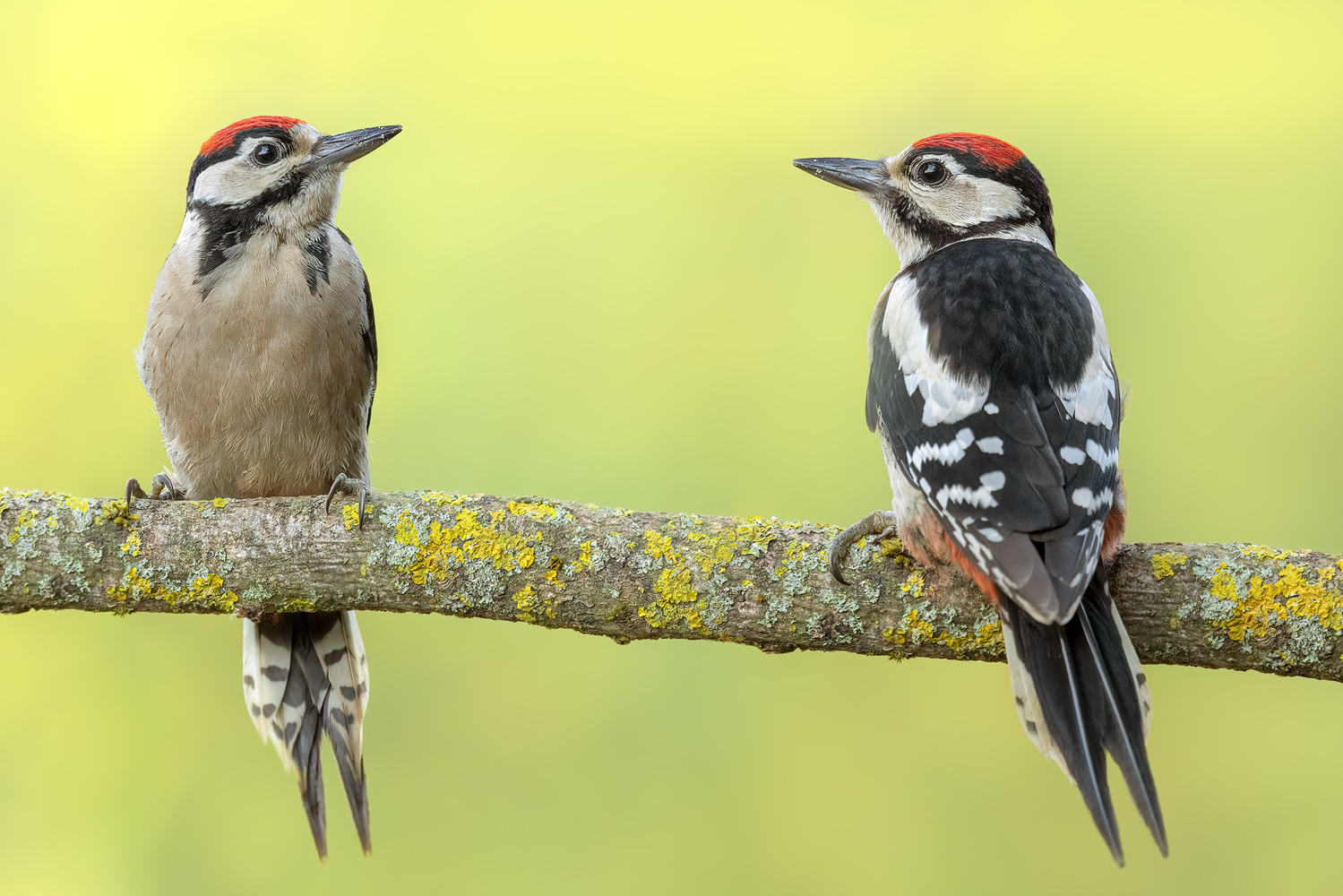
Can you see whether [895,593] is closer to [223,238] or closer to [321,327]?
[321,327]

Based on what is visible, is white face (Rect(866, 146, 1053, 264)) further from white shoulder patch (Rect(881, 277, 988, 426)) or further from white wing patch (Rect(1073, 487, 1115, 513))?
white wing patch (Rect(1073, 487, 1115, 513))

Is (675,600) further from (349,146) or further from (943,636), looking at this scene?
(349,146)

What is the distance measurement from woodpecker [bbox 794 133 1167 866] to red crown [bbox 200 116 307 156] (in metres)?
1.41

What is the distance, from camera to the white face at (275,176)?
2.59m

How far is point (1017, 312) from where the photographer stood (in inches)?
79.7

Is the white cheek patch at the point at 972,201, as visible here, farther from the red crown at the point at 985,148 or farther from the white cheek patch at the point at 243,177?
the white cheek patch at the point at 243,177

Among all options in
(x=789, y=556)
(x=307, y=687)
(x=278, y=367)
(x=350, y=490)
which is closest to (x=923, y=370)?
(x=789, y=556)

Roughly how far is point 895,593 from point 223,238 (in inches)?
65.6

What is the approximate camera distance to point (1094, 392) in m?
1.96

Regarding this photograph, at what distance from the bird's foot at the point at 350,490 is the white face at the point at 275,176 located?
0.76 meters

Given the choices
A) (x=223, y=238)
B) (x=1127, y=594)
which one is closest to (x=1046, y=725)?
(x=1127, y=594)

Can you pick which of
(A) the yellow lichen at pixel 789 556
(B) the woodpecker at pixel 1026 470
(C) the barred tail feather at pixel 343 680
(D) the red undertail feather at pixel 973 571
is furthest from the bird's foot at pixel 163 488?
(D) the red undertail feather at pixel 973 571

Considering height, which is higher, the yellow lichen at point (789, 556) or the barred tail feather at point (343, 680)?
the yellow lichen at point (789, 556)

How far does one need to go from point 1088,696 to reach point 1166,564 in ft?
1.02
